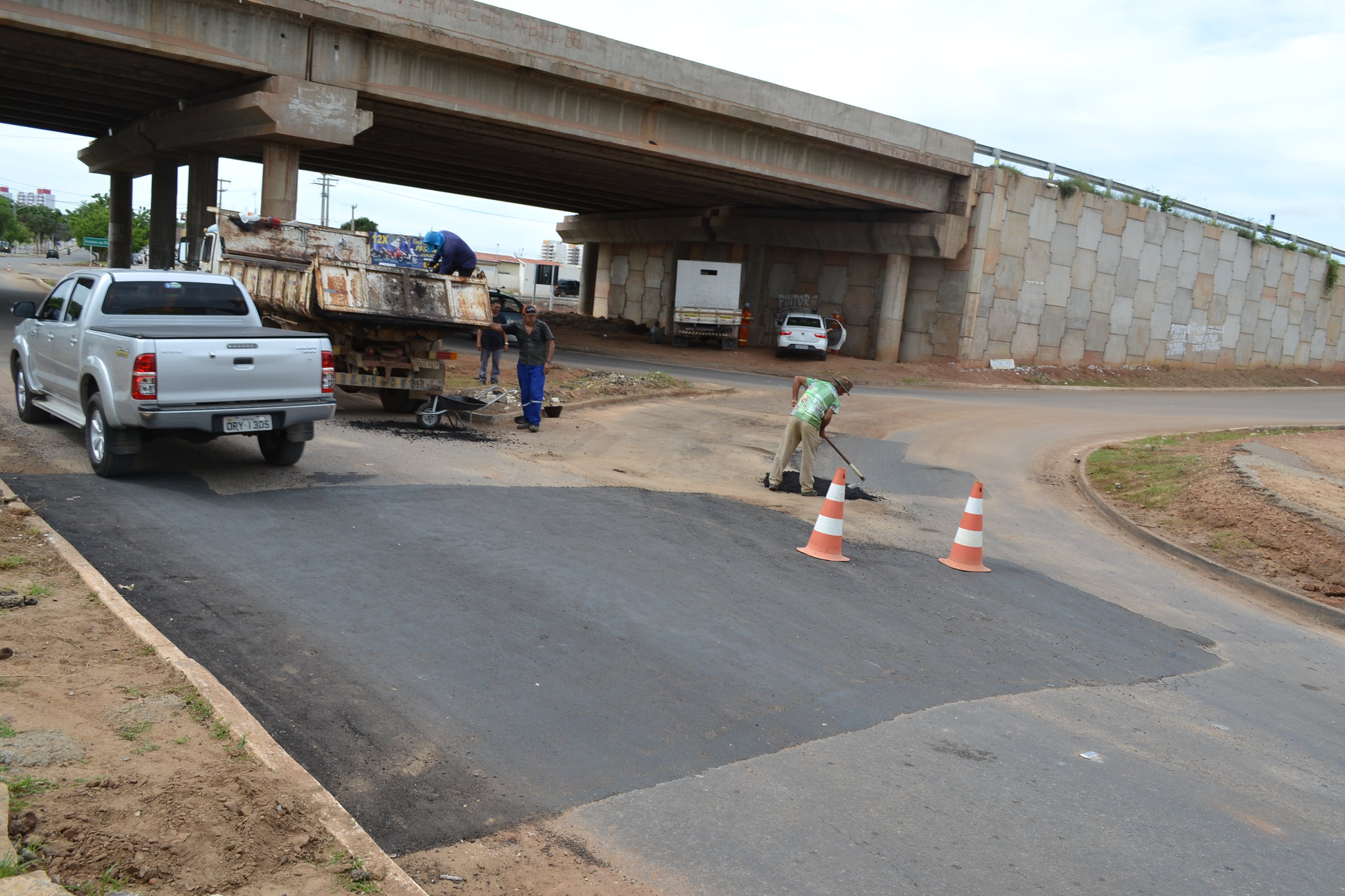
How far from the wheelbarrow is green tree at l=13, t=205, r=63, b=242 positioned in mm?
171438

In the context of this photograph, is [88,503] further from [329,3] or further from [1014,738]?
[329,3]

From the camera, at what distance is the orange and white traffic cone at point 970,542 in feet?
30.8

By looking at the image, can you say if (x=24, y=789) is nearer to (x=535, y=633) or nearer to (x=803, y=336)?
(x=535, y=633)

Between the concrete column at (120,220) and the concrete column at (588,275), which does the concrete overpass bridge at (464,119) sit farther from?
the concrete column at (588,275)

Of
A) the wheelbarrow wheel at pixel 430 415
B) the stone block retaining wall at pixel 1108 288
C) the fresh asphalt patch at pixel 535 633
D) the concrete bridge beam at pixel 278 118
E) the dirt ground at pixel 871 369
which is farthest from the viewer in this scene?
the stone block retaining wall at pixel 1108 288

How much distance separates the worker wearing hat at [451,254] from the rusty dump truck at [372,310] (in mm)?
2303

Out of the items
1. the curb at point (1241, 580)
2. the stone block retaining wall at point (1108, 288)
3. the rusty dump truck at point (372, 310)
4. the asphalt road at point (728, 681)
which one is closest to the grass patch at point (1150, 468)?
the curb at point (1241, 580)

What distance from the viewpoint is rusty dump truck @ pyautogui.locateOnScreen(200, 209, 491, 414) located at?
13.1 meters

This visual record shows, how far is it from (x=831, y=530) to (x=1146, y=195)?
36.6m

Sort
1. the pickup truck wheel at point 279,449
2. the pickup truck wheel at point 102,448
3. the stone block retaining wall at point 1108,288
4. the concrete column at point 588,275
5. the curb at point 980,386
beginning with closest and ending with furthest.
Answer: the pickup truck wheel at point 102,448, the pickup truck wheel at point 279,449, the curb at point 980,386, the stone block retaining wall at point 1108,288, the concrete column at point 588,275

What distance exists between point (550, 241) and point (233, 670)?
5556 inches

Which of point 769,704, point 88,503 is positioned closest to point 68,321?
point 88,503

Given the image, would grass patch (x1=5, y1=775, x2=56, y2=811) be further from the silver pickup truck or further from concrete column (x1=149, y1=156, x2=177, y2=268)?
concrete column (x1=149, y1=156, x2=177, y2=268)

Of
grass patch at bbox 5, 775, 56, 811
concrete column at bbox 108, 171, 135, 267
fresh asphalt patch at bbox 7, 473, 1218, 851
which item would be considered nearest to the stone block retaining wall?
fresh asphalt patch at bbox 7, 473, 1218, 851
